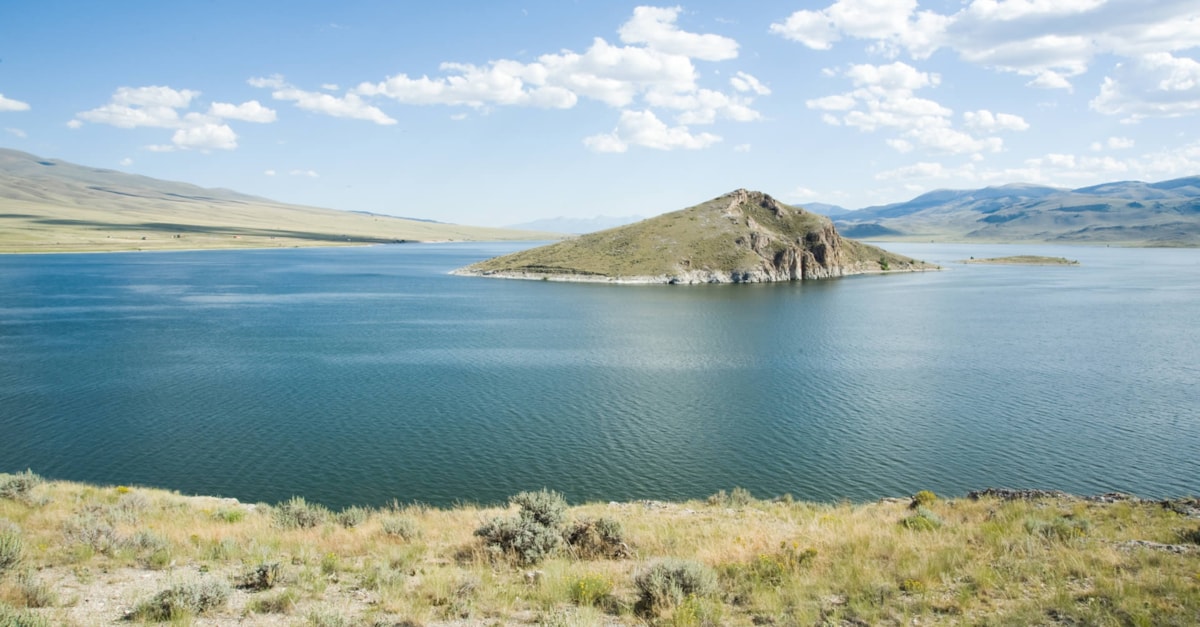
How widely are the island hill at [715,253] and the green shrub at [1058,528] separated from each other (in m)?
123

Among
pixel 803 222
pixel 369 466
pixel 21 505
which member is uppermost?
pixel 803 222

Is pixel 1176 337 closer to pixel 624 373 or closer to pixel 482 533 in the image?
pixel 624 373

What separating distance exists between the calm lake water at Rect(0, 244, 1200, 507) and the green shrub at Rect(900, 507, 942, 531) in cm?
1051

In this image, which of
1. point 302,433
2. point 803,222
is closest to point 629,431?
point 302,433

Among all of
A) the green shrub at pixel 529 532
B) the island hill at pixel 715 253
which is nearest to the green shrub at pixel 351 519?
the green shrub at pixel 529 532

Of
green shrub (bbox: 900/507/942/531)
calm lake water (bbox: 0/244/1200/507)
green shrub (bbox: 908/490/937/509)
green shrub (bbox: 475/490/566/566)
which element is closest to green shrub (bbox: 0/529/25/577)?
green shrub (bbox: 475/490/566/566)

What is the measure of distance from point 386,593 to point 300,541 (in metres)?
5.58

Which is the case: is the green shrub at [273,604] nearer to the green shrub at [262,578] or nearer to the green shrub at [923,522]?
the green shrub at [262,578]

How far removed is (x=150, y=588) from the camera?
1234 centimetres

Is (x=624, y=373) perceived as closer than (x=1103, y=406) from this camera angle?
No

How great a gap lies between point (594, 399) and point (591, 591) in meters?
32.9

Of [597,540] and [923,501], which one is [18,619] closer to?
[597,540]

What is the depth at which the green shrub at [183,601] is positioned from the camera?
10.8m

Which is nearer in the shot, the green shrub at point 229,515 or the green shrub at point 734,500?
the green shrub at point 229,515
